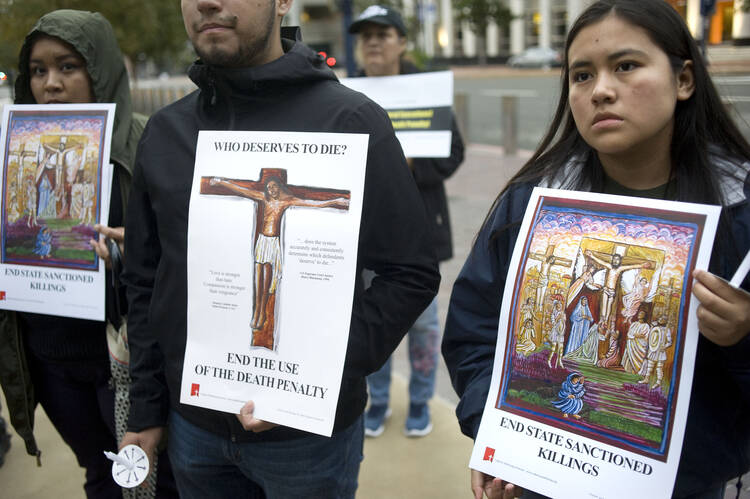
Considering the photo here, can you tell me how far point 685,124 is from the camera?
55.6 inches

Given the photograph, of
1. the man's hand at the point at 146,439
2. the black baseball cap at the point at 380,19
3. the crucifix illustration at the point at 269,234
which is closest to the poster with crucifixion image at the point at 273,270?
the crucifix illustration at the point at 269,234

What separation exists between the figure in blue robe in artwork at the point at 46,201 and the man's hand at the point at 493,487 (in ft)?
5.10

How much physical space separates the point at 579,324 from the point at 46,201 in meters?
1.70

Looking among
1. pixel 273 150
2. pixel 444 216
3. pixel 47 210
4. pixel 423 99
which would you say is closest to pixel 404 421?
pixel 444 216

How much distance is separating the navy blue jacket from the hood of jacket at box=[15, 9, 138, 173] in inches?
50.8

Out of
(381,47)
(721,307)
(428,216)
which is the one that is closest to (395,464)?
(428,216)

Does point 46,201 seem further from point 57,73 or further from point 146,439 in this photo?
point 146,439

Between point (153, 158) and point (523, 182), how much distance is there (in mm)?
909

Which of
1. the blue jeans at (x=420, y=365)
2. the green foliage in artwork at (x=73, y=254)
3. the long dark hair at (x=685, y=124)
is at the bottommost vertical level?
the blue jeans at (x=420, y=365)

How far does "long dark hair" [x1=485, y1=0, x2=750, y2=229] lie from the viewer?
4.36 ft

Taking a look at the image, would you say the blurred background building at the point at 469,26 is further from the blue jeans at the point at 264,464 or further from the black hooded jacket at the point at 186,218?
the blue jeans at the point at 264,464

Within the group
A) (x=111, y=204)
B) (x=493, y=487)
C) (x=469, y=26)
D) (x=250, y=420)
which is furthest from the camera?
(x=469, y=26)

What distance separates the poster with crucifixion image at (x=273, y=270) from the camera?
4.92 feet

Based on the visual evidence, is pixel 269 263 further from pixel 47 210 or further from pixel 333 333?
pixel 47 210
